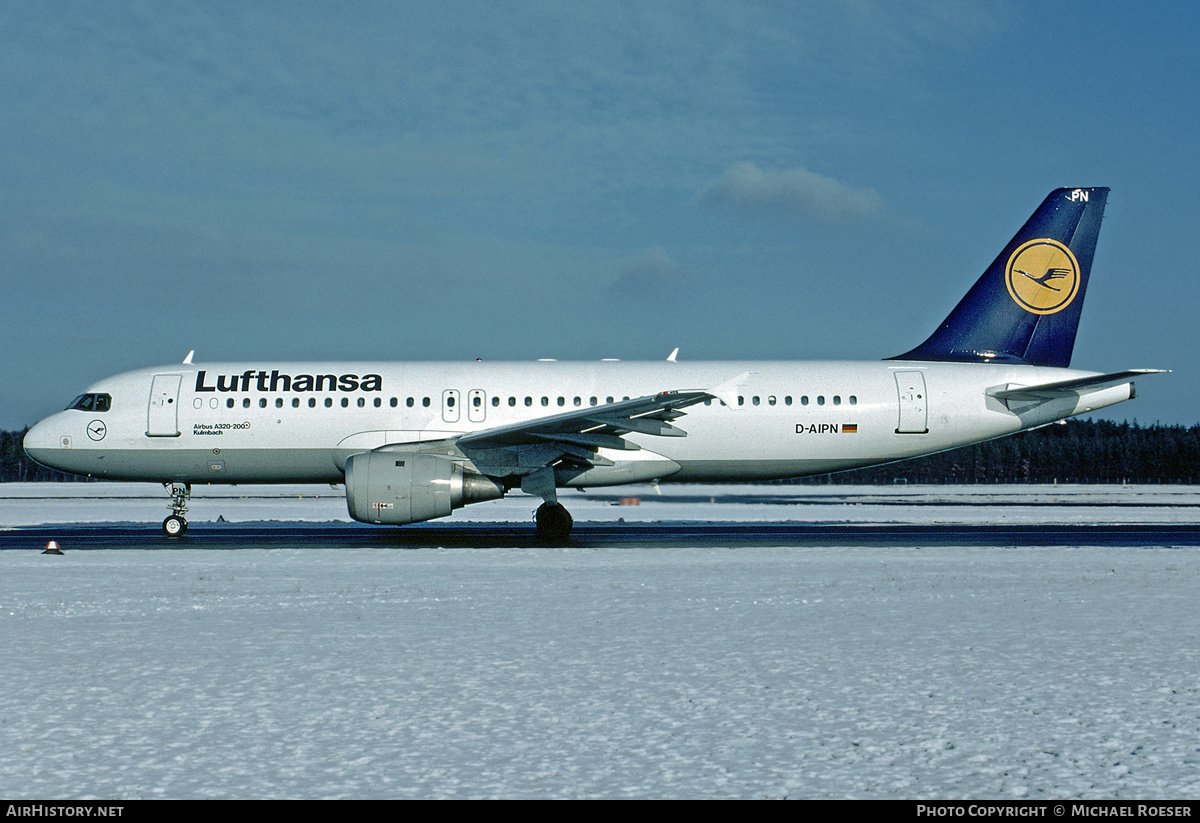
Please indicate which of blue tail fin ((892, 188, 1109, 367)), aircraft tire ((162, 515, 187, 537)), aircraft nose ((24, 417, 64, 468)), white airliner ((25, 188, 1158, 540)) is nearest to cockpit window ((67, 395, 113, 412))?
white airliner ((25, 188, 1158, 540))

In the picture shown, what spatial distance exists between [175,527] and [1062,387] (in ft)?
57.4

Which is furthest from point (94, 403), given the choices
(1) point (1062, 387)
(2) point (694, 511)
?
(1) point (1062, 387)

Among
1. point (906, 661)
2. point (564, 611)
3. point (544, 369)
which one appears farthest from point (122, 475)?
point (906, 661)

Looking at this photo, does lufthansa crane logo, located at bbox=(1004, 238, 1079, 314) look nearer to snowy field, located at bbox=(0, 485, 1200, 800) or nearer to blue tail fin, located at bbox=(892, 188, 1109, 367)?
blue tail fin, located at bbox=(892, 188, 1109, 367)

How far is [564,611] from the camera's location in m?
9.13

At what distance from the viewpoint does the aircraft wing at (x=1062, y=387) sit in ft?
59.2

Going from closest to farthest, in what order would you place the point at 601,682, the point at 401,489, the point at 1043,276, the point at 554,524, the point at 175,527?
1. the point at 601,682
2. the point at 401,489
3. the point at 554,524
4. the point at 175,527
5. the point at 1043,276

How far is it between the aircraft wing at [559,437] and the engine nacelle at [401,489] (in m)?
0.98

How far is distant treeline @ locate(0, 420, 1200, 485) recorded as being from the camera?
88938mm

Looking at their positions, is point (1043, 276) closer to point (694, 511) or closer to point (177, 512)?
point (694, 511)

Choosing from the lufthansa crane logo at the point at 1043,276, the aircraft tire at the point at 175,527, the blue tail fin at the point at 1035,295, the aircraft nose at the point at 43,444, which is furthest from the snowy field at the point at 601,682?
the lufthansa crane logo at the point at 1043,276

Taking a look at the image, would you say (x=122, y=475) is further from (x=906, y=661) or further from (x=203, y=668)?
(x=906, y=661)

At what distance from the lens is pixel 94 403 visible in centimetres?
1930

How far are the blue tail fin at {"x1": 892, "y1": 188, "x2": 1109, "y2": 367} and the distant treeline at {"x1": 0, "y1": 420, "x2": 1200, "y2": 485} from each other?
222 feet
